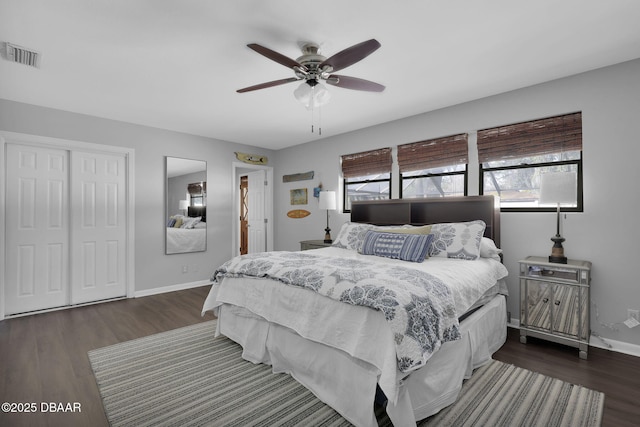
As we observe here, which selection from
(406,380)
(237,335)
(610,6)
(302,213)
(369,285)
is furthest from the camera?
(302,213)

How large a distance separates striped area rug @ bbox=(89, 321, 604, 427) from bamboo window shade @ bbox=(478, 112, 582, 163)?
207cm

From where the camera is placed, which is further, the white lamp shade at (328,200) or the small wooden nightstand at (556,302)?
the white lamp shade at (328,200)

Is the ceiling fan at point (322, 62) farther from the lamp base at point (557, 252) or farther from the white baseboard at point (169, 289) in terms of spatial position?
the white baseboard at point (169, 289)

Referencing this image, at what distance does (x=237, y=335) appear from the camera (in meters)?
2.69

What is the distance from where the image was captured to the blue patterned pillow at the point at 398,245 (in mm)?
2836

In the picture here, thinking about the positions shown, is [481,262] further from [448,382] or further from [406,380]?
[406,380]

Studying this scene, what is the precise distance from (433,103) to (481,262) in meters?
1.92

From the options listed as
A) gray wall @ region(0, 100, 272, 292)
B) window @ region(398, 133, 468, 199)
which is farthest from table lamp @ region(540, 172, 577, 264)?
gray wall @ region(0, 100, 272, 292)

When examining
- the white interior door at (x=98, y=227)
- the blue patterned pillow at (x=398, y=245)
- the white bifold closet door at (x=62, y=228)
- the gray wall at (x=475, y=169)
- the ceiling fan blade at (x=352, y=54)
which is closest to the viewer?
the ceiling fan blade at (x=352, y=54)

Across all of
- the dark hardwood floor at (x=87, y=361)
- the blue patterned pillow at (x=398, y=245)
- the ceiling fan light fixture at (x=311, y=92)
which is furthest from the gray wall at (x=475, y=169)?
the ceiling fan light fixture at (x=311, y=92)

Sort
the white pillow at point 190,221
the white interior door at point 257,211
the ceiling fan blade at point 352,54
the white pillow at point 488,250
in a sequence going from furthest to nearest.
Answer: the white interior door at point 257,211
the white pillow at point 190,221
the white pillow at point 488,250
the ceiling fan blade at point 352,54

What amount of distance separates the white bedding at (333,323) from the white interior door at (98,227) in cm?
226

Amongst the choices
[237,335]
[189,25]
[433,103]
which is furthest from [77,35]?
[433,103]

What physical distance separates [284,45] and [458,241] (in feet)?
7.60
